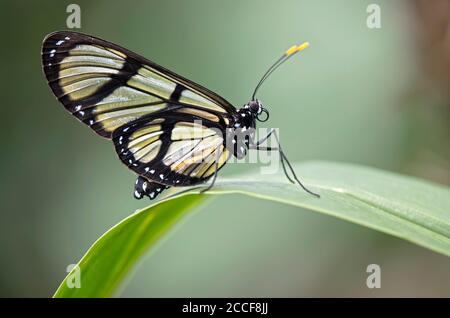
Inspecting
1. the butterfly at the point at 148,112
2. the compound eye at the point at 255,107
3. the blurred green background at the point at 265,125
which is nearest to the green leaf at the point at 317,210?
the butterfly at the point at 148,112

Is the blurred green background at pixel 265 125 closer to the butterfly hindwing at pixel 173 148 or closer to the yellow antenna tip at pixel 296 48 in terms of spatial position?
the butterfly hindwing at pixel 173 148

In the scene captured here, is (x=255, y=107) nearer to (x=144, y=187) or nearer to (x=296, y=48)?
(x=296, y=48)

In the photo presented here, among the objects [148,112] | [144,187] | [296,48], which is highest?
[296,48]

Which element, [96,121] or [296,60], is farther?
[296,60]

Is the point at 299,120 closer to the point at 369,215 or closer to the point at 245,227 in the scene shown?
the point at 245,227

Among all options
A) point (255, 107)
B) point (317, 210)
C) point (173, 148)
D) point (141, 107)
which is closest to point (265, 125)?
point (255, 107)

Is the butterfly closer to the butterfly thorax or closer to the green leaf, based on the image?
the butterfly thorax
